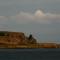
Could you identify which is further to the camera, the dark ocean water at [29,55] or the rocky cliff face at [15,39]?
the rocky cliff face at [15,39]

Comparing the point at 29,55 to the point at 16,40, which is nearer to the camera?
the point at 29,55

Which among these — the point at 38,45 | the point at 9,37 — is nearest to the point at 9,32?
the point at 9,37

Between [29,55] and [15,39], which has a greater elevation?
[15,39]

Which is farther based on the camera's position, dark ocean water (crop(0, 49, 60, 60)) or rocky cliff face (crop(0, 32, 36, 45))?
rocky cliff face (crop(0, 32, 36, 45))

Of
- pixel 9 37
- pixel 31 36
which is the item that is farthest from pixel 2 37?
pixel 31 36

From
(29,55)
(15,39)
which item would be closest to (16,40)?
(15,39)

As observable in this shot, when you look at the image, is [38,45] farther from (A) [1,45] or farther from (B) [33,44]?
(A) [1,45]

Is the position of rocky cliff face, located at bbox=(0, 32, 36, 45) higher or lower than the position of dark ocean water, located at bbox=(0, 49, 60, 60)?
higher

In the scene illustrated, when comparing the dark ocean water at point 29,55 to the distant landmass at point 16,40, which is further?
the distant landmass at point 16,40

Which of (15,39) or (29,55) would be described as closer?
(29,55)

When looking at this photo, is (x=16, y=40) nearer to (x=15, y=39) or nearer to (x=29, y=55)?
(x=15, y=39)

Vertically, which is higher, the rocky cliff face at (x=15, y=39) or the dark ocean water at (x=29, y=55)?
the rocky cliff face at (x=15, y=39)

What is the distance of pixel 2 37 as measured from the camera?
15362 cm

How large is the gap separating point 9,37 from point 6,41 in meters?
3.08
